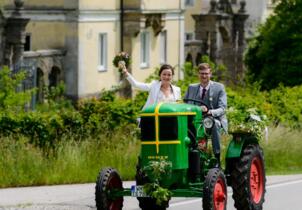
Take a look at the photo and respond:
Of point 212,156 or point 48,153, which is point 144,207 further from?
point 48,153

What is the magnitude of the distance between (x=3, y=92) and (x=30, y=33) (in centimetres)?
2077

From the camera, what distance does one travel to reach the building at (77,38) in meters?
51.4

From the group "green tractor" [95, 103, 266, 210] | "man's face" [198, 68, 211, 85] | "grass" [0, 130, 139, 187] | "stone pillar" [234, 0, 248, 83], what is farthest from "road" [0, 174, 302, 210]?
"stone pillar" [234, 0, 248, 83]

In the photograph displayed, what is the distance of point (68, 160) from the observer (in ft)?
80.2

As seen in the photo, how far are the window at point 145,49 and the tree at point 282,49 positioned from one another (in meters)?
5.73

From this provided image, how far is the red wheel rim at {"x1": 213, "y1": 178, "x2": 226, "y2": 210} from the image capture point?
17.8 meters

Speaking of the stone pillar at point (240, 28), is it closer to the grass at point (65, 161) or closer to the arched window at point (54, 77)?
the arched window at point (54, 77)

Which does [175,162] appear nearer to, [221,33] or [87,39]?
[87,39]

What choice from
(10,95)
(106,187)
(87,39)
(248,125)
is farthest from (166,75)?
(87,39)

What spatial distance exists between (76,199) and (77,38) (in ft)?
111

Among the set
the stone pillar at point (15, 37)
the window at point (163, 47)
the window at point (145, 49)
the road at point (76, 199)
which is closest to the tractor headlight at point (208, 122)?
the road at point (76, 199)

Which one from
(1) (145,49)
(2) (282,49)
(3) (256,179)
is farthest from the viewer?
(1) (145,49)

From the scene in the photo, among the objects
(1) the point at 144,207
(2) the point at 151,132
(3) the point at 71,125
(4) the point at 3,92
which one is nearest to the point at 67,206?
(1) the point at 144,207

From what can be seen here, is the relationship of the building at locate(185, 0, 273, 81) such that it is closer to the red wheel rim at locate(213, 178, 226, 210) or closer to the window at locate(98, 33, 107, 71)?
the window at locate(98, 33, 107, 71)
